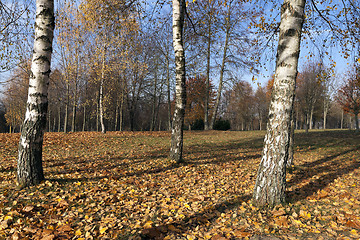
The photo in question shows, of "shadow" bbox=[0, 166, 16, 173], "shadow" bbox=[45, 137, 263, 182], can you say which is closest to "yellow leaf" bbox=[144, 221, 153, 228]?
"shadow" bbox=[45, 137, 263, 182]

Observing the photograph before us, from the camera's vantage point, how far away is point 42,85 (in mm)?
4512

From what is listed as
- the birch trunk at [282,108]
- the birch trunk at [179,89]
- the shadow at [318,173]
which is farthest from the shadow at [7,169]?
the shadow at [318,173]

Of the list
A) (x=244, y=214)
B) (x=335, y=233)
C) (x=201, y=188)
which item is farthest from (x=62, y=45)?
(x=335, y=233)

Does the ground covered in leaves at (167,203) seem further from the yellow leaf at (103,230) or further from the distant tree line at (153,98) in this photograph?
the distant tree line at (153,98)

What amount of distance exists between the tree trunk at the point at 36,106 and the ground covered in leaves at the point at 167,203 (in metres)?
0.42

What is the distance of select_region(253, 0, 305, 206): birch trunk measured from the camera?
3824 mm

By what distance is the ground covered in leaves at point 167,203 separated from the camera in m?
3.26

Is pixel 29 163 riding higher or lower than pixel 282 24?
lower

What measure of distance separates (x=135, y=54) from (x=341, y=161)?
659 inches

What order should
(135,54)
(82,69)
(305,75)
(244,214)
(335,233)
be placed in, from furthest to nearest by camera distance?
(305,75), (135,54), (82,69), (244,214), (335,233)

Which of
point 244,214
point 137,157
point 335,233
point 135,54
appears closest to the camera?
point 335,233

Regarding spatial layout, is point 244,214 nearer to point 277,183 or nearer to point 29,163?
point 277,183

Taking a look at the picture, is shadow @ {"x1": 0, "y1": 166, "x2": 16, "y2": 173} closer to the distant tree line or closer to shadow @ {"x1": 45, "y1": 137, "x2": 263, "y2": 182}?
shadow @ {"x1": 45, "y1": 137, "x2": 263, "y2": 182}

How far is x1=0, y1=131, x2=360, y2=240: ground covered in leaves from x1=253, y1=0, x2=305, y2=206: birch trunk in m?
0.44
